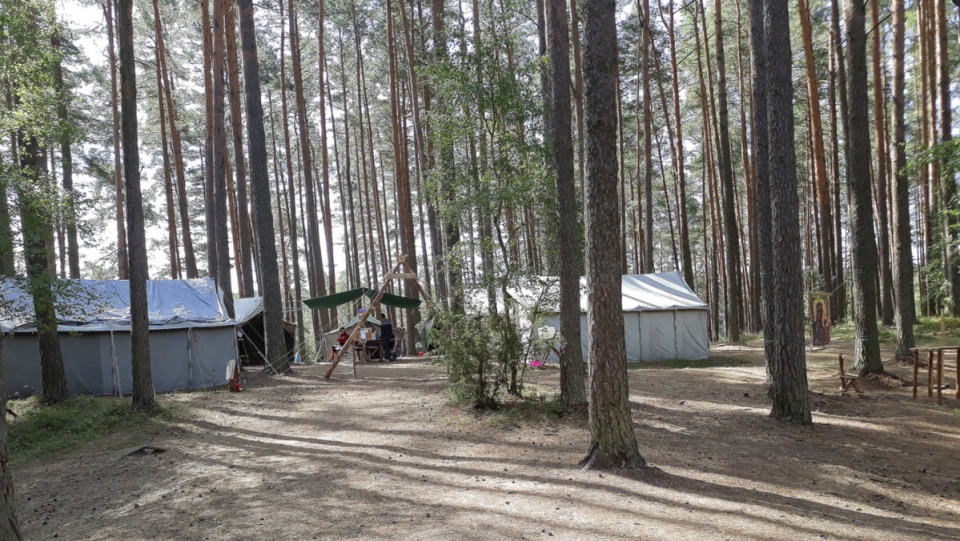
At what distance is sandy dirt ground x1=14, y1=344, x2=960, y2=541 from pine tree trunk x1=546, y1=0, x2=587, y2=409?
0.63 metres

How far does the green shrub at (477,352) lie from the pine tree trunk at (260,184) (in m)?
6.39

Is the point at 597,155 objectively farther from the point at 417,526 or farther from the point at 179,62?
the point at 179,62

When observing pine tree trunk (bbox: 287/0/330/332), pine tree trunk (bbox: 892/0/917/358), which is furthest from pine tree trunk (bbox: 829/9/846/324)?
pine tree trunk (bbox: 287/0/330/332)

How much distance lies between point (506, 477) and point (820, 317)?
9.71 meters

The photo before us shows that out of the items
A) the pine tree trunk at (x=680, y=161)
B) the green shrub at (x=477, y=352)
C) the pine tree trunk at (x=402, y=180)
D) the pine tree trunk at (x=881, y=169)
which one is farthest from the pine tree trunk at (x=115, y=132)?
the pine tree trunk at (x=881, y=169)

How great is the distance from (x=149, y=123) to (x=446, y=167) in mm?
17545

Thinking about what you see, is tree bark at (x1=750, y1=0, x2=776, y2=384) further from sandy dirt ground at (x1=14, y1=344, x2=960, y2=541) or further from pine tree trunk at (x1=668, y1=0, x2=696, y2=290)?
pine tree trunk at (x1=668, y1=0, x2=696, y2=290)

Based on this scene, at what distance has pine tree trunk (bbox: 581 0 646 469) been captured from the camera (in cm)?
525

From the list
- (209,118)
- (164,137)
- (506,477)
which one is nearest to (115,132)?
(164,137)

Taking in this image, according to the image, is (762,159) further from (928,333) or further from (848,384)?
(928,333)

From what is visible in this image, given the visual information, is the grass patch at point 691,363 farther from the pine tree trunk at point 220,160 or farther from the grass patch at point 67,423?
the pine tree trunk at point 220,160

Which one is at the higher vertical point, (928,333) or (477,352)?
(477,352)

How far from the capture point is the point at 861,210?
374 inches

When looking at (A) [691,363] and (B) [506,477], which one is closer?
(B) [506,477]
